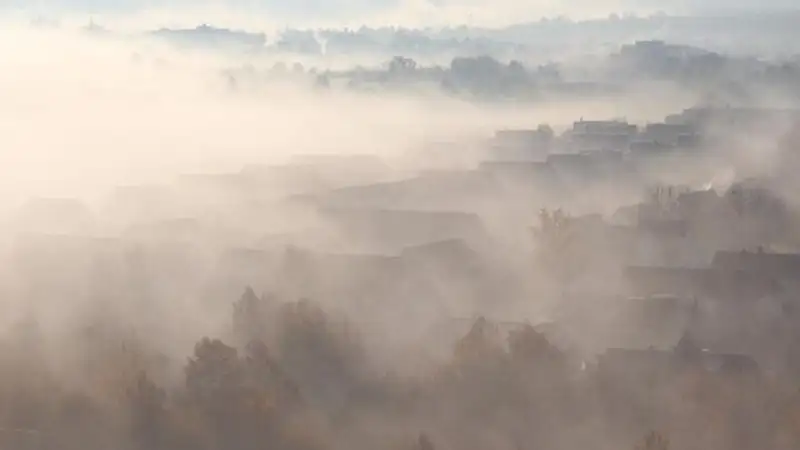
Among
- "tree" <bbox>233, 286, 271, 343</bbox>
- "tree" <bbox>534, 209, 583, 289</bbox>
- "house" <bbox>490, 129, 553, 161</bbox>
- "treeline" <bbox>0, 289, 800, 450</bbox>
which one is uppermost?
"house" <bbox>490, 129, 553, 161</bbox>

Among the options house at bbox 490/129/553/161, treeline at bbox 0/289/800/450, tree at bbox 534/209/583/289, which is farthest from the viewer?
house at bbox 490/129/553/161

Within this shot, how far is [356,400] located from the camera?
3.13m

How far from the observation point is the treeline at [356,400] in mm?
3014

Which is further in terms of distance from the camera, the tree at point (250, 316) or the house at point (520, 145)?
the house at point (520, 145)

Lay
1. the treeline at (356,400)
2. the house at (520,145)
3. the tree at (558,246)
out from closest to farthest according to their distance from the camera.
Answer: the treeline at (356,400)
the tree at (558,246)
the house at (520,145)

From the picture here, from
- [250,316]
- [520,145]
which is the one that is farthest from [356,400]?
[520,145]

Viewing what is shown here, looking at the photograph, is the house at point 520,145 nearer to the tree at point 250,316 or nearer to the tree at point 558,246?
the tree at point 558,246

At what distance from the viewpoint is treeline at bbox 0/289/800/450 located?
3.01 m

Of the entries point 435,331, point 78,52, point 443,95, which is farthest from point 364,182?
point 78,52

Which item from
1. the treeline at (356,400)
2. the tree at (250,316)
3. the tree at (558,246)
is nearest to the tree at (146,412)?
the treeline at (356,400)

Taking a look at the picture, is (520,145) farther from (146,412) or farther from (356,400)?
(146,412)

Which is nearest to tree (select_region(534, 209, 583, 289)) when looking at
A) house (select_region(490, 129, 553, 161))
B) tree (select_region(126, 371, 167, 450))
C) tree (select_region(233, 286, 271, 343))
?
house (select_region(490, 129, 553, 161))

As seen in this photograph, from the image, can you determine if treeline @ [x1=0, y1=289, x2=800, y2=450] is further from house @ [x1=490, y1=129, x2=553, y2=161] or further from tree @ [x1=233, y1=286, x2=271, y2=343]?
house @ [x1=490, y1=129, x2=553, y2=161]

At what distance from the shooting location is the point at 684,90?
368cm
